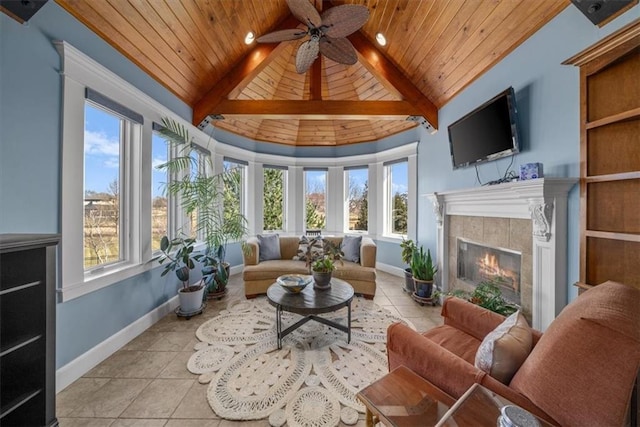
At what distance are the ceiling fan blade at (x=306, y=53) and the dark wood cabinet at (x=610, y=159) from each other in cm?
187

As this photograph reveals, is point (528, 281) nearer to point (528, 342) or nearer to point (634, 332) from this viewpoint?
point (528, 342)

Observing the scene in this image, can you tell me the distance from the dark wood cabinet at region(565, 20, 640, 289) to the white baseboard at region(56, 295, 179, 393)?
12.2 ft

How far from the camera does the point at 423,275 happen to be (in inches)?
129

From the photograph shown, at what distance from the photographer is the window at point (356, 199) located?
5.17 metres

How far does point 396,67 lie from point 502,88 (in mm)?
1492

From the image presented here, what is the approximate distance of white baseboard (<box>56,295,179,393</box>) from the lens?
1774mm

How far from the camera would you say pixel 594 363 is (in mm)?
849

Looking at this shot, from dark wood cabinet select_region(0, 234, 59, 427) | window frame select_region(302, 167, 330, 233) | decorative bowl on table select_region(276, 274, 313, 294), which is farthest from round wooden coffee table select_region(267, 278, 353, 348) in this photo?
window frame select_region(302, 167, 330, 233)

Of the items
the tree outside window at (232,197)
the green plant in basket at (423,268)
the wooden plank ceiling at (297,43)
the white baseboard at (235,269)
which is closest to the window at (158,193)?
the wooden plank ceiling at (297,43)

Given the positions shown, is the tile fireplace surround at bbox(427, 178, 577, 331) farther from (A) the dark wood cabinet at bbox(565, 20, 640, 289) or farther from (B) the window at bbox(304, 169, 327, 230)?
(B) the window at bbox(304, 169, 327, 230)

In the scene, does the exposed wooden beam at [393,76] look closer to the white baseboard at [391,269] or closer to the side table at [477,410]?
the white baseboard at [391,269]

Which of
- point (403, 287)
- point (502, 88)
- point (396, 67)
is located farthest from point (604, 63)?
point (403, 287)

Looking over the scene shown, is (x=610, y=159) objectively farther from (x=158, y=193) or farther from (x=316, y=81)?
(x=158, y=193)

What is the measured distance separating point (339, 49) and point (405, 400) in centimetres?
265
